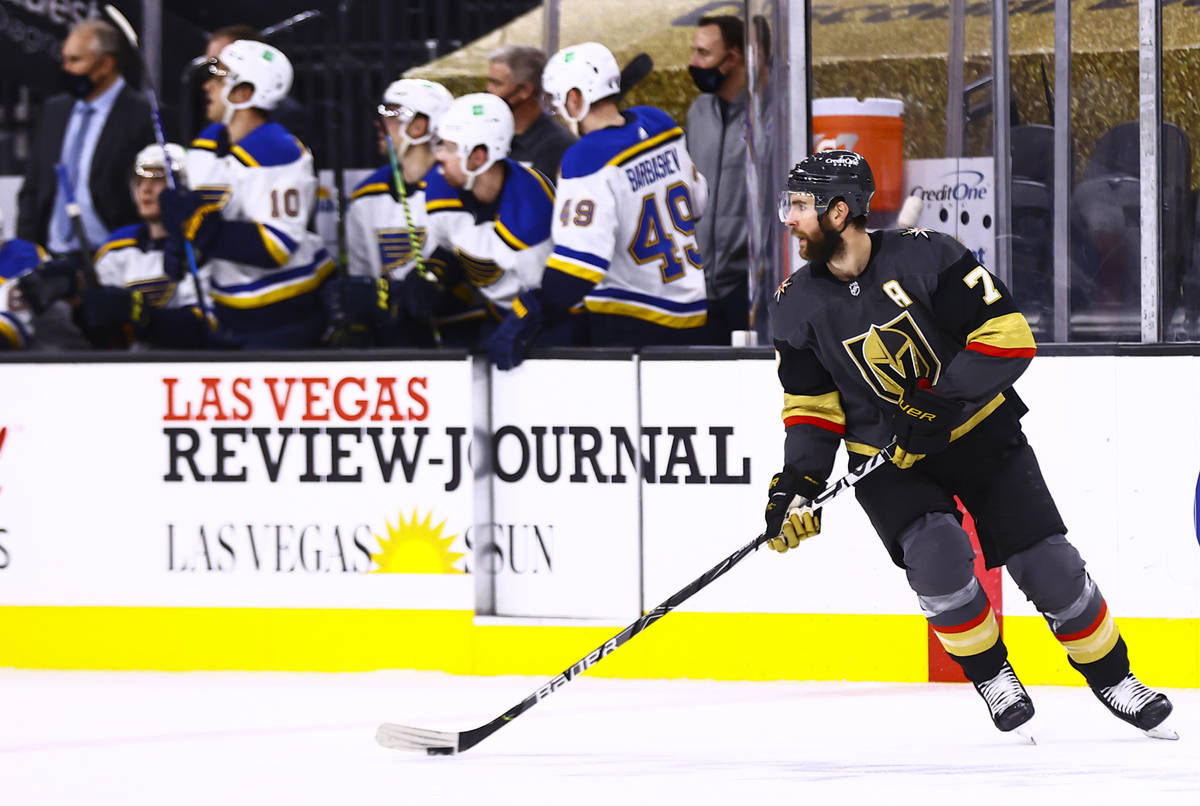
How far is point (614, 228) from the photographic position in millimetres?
4227

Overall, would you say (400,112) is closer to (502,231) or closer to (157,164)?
(502,231)

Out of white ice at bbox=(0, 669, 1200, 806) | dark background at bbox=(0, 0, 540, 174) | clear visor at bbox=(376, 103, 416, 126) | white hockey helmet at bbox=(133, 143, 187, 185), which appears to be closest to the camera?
white ice at bbox=(0, 669, 1200, 806)

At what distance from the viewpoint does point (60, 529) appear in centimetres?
441

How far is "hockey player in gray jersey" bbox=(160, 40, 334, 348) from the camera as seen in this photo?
15.6 ft

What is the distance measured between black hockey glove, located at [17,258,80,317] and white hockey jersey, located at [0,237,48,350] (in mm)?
24

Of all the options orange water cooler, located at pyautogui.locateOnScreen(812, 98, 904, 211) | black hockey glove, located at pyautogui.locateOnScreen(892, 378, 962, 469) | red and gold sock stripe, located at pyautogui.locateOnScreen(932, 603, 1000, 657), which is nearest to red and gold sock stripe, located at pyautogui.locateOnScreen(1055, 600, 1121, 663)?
red and gold sock stripe, located at pyautogui.locateOnScreen(932, 603, 1000, 657)

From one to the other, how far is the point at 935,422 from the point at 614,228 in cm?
135

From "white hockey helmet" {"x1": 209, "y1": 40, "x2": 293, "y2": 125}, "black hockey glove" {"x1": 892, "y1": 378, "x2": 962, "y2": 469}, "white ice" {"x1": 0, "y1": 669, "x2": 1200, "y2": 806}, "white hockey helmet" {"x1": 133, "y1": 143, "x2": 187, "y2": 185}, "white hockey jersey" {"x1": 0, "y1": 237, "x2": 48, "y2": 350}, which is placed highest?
"white hockey helmet" {"x1": 209, "y1": 40, "x2": 293, "y2": 125}

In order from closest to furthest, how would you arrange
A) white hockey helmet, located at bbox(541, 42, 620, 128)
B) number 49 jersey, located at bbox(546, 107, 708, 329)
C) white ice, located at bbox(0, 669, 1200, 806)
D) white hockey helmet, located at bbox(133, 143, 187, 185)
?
white ice, located at bbox(0, 669, 1200, 806)
number 49 jersey, located at bbox(546, 107, 708, 329)
white hockey helmet, located at bbox(541, 42, 620, 128)
white hockey helmet, located at bbox(133, 143, 187, 185)

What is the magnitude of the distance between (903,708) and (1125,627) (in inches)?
24.0

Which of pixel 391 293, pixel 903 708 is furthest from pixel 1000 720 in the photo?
pixel 391 293

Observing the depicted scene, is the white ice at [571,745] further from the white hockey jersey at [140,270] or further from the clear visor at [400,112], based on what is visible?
the clear visor at [400,112]

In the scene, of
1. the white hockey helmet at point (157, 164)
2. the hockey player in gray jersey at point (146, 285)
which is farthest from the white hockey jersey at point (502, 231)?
the white hockey helmet at point (157, 164)

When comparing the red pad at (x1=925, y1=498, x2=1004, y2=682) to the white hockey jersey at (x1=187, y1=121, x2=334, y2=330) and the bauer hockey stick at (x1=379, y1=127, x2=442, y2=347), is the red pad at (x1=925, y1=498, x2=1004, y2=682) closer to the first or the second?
the bauer hockey stick at (x1=379, y1=127, x2=442, y2=347)
